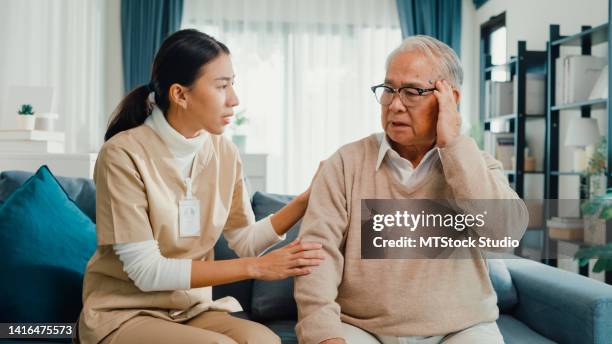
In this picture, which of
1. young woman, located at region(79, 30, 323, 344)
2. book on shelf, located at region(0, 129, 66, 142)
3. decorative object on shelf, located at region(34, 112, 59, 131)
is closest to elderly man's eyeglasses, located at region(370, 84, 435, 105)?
young woman, located at region(79, 30, 323, 344)

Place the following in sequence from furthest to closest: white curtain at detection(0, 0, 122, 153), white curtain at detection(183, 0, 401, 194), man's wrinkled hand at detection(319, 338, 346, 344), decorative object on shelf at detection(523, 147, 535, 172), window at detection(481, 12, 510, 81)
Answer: white curtain at detection(183, 0, 401, 194), window at detection(481, 12, 510, 81), decorative object on shelf at detection(523, 147, 535, 172), white curtain at detection(0, 0, 122, 153), man's wrinkled hand at detection(319, 338, 346, 344)

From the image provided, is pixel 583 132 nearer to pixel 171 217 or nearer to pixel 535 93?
pixel 535 93

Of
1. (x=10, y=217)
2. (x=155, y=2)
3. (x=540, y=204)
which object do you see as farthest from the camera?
(x=155, y=2)

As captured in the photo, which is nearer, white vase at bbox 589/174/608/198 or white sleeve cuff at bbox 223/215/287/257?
white sleeve cuff at bbox 223/215/287/257

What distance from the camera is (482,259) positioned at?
4.59 ft

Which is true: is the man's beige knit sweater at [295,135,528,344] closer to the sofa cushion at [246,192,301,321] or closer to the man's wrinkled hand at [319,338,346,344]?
the man's wrinkled hand at [319,338,346,344]

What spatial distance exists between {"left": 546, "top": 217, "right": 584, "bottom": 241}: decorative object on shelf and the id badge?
2.84 metres

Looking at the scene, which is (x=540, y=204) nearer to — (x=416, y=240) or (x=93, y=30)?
(x=416, y=240)

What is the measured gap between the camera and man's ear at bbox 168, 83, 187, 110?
1.40m

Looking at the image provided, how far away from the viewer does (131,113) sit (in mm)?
1462

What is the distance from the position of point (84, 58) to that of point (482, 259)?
4.14m

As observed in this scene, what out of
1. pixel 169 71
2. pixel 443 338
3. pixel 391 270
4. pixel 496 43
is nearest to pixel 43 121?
pixel 169 71

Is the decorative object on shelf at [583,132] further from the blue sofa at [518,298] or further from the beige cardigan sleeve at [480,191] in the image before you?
the beige cardigan sleeve at [480,191]

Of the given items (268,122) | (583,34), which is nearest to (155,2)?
(268,122)
